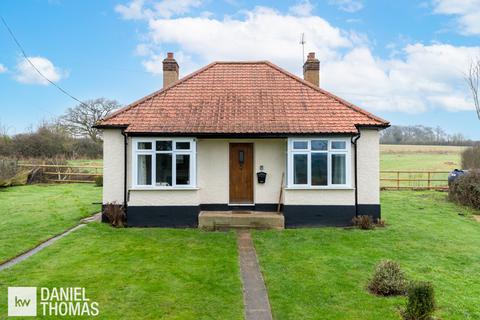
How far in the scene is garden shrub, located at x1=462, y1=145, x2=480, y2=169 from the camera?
23.7 meters

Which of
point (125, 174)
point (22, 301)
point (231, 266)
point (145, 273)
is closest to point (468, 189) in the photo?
point (231, 266)

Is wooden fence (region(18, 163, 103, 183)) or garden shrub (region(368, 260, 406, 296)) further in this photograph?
wooden fence (region(18, 163, 103, 183))

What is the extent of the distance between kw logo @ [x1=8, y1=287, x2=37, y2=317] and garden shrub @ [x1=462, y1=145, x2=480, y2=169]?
86.9 ft

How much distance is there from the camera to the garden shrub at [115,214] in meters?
11.5

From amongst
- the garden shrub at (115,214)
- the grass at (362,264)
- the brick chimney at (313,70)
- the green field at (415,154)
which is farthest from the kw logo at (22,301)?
the green field at (415,154)

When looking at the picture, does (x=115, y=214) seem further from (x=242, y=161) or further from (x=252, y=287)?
(x=252, y=287)

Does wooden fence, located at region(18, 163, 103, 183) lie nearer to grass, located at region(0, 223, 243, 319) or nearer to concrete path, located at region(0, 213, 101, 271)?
concrete path, located at region(0, 213, 101, 271)

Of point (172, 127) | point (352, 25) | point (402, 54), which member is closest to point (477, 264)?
point (172, 127)

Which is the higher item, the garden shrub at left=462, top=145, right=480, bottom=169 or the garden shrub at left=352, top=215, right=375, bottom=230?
the garden shrub at left=462, top=145, right=480, bottom=169

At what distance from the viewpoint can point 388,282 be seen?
20.2 feet

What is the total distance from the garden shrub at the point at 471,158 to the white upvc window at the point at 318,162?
17.1 metres

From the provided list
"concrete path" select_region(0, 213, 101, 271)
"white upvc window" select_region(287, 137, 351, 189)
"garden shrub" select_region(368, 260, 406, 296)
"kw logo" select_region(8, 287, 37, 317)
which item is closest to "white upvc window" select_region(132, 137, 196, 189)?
"concrete path" select_region(0, 213, 101, 271)

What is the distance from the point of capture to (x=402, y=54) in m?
20.6

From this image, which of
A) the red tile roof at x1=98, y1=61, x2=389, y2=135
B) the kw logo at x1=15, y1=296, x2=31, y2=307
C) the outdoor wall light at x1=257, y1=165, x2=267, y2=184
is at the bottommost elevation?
the kw logo at x1=15, y1=296, x2=31, y2=307
